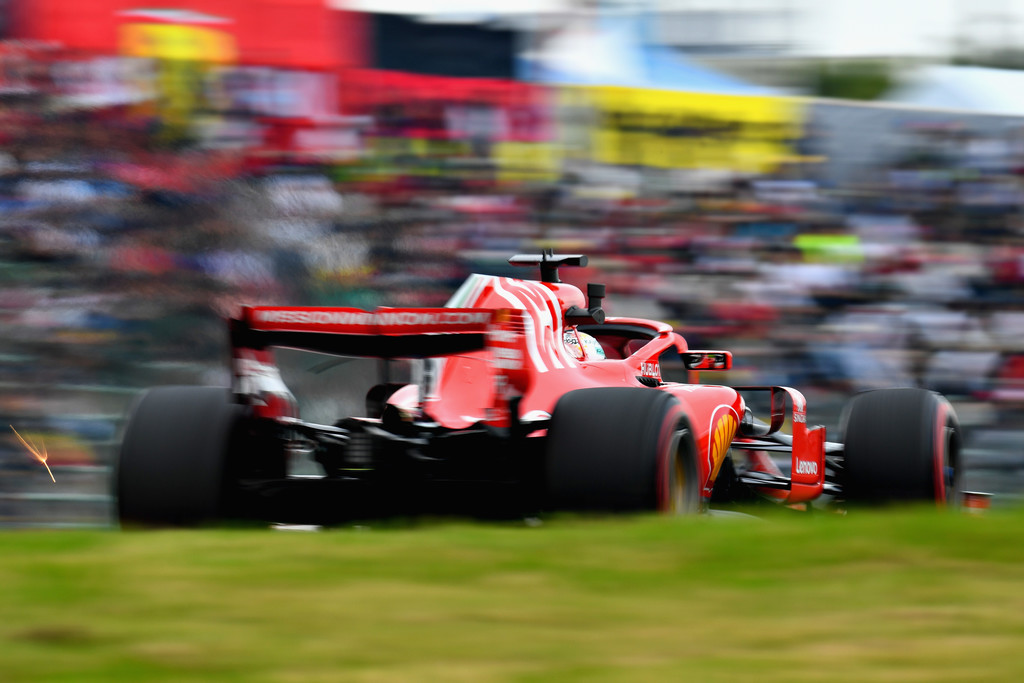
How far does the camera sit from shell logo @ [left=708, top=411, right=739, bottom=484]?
22.3ft

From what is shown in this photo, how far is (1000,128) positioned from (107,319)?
8051 mm

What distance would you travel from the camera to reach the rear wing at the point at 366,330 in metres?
5.48

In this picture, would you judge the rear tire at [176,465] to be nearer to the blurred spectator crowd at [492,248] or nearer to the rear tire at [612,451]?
the rear tire at [612,451]

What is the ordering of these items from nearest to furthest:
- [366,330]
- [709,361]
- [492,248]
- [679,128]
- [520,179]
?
1. [366,330]
2. [709,361]
3. [492,248]
4. [520,179]
5. [679,128]

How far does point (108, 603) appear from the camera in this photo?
3.51 meters

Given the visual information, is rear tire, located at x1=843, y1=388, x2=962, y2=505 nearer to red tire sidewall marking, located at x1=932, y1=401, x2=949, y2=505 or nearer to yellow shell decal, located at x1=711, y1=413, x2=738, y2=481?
red tire sidewall marking, located at x1=932, y1=401, x2=949, y2=505

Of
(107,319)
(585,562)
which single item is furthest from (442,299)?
(585,562)

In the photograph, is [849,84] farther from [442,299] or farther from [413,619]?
[413,619]

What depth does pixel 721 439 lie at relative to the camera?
6.94 meters

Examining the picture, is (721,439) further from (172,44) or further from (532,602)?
(172,44)

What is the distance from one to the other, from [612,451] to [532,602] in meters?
1.83

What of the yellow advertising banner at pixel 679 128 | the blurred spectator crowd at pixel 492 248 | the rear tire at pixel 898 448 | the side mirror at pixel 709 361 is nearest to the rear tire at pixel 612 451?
the rear tire at pixel 898 448

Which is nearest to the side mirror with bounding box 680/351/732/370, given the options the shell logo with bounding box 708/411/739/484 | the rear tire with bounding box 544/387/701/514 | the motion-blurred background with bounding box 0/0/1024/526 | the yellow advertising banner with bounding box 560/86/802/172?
the shell logo with bounding box 708/411/739/484

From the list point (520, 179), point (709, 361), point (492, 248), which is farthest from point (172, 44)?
point (709, 361)
